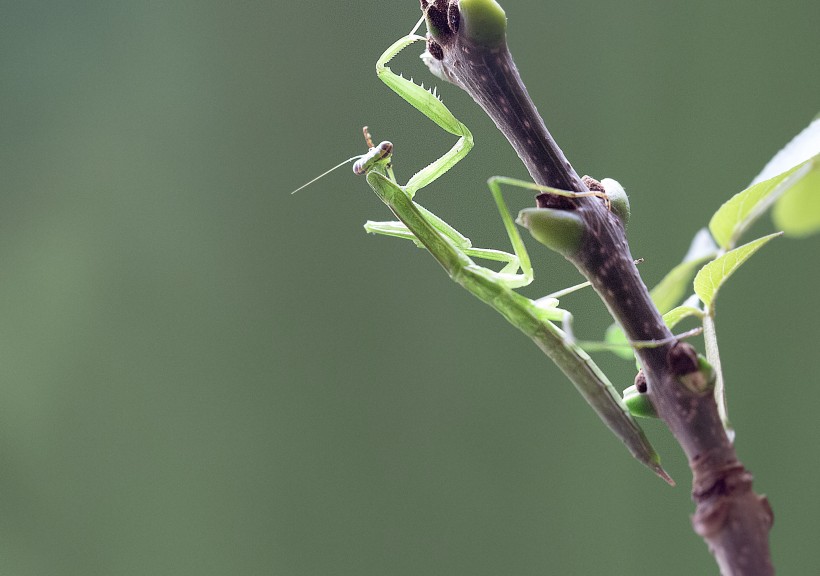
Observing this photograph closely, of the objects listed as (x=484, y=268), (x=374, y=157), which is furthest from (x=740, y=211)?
(x=374, y=157)

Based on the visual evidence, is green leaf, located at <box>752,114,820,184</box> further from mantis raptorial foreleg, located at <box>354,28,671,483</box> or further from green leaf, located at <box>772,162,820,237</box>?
mantis raptorial foreleg, located at <box>354,28,671,483</box>

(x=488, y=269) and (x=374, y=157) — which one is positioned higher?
(x=374, y=157)

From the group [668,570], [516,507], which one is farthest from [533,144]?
[668,570]

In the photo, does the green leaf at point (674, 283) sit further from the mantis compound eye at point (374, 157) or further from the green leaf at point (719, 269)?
the mantis compound eye at point (374, 157)

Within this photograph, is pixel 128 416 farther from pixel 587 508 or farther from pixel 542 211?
pixel 542 211

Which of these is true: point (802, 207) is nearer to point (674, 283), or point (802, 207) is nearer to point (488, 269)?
point (674, 283)

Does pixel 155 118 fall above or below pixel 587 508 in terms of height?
above
